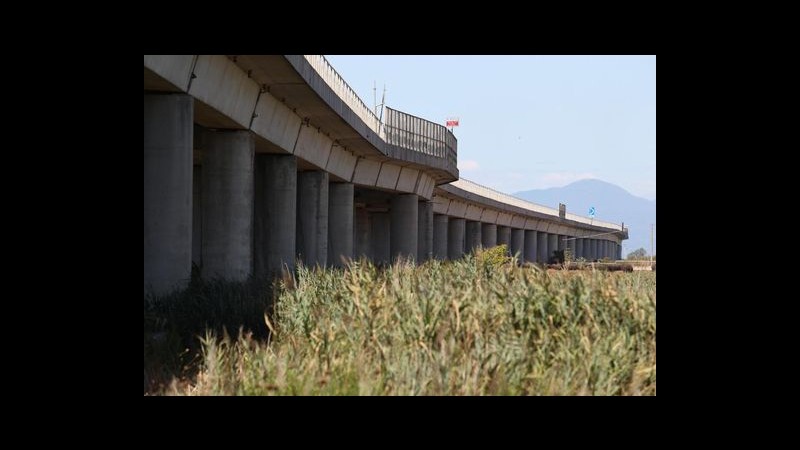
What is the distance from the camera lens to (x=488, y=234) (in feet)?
292

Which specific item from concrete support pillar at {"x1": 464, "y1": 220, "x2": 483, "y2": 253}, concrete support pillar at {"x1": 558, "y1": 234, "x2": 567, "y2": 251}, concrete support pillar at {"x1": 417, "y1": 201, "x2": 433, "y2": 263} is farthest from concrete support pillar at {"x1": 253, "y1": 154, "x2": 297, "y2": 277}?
concrete support pillar at {"x1": 558, "y1": 234, "x2": 567, "y2": 251}

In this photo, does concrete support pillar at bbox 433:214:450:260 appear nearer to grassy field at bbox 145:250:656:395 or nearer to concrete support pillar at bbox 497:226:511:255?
concrete support pillar at bbox 497:226:511:255

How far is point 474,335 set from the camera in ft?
37.9

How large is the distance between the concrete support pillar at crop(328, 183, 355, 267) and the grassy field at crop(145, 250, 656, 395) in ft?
82.6

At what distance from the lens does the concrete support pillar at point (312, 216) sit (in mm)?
34531

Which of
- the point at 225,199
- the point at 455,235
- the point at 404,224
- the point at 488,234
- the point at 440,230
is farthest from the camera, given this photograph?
the point at 488,234

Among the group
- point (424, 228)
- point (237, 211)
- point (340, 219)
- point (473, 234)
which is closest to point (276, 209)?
point (237, 211)

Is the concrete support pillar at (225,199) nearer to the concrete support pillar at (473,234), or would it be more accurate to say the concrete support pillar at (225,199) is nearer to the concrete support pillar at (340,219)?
the concrete support pillar at (340,219)

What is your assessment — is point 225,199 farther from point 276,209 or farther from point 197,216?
point 197,216

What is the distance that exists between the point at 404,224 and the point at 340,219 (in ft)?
28.6
